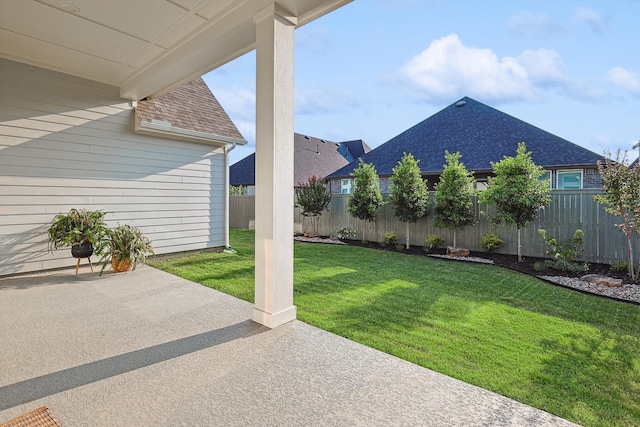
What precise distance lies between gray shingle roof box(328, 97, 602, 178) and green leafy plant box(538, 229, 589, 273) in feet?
17.3

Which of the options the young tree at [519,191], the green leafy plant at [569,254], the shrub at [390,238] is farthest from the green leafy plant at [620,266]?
the shrub at [390,238]

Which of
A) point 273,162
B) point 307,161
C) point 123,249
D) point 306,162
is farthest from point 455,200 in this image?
point 307,161

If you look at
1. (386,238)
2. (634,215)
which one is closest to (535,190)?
(634,215)

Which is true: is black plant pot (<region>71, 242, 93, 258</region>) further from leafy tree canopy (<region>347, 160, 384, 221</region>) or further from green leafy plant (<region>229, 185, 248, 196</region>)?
green leafy plant (<region>229, 185, 248, 196</region>)

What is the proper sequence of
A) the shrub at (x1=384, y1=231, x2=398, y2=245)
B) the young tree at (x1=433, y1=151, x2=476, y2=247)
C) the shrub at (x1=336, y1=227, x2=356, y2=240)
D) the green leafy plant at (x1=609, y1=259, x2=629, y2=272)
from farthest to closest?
the shrub at (x1=336, y1=227, x2=356, y2=240)
the shrub at (x1=384, y1=231, x2=398, y2=245)
the young tree at (x1=433, y1=151, x2=476, y2=247)
the green leafy plant at (x1=609, y1=259, x2=629, y2=272)

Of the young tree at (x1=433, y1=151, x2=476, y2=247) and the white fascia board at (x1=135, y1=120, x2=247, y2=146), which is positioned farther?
the young tree at (x1=433, y1=151, x2=476, y2=247)

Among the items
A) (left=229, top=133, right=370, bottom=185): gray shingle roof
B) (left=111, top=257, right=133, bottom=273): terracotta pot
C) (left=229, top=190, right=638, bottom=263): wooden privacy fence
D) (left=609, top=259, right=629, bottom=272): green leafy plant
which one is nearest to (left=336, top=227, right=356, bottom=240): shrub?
(left=229, top=190, right=638, bottom=263): wooden privacy fence

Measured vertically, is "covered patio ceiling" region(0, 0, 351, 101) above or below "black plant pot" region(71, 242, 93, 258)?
above

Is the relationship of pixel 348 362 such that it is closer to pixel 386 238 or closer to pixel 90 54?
pixel 90 54

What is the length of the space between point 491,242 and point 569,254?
1.53 m

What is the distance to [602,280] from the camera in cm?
491

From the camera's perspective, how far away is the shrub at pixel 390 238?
28.9 feet

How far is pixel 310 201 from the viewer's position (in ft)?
34.5

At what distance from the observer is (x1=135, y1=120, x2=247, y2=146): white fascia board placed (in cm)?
588
